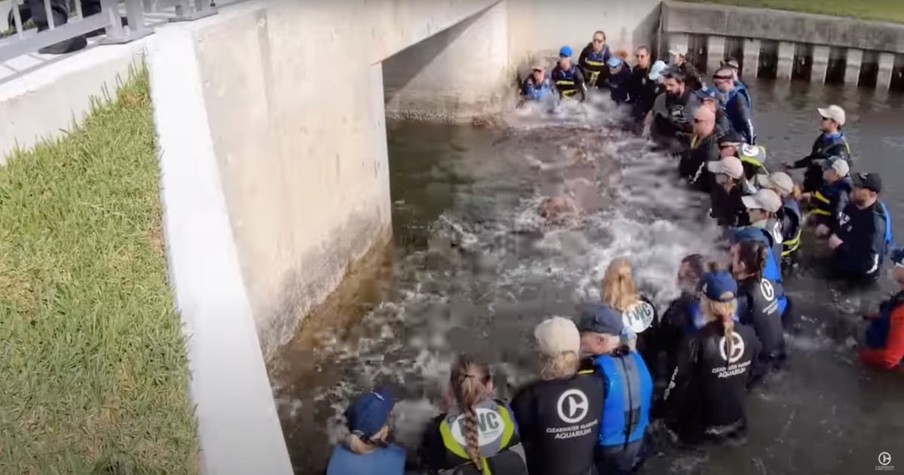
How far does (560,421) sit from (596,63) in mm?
11433

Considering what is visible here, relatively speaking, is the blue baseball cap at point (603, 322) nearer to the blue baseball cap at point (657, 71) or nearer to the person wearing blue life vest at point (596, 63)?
the blue baseball cap at point (657, 71)

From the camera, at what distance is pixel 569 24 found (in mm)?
16578

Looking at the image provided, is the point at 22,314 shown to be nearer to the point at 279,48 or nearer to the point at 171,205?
the point at 171,205

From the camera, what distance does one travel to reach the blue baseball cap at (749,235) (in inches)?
250

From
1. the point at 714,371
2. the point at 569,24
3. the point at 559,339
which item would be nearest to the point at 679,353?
the point at 714,371

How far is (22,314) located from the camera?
→ 3.97 m

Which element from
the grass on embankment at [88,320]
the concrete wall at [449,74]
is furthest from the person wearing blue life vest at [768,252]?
the concrete wall at [449,74]

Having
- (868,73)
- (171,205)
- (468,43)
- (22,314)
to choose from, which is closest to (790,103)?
(868,73)

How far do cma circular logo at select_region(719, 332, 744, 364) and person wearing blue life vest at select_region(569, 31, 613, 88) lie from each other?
33.5 feet

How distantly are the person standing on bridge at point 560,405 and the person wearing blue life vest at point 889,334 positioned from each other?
3.42m

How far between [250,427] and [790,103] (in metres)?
13.8

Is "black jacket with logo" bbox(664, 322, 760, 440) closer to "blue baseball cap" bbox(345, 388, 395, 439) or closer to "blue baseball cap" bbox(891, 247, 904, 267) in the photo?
"blue baseball cap" bbox(891, 247, 904, 267)

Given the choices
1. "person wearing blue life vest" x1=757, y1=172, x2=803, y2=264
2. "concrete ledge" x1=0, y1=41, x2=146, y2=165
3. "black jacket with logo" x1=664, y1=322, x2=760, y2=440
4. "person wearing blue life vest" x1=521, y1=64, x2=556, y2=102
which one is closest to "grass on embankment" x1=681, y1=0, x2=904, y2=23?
"person wearing blue life vest" x1=521, y1=64, x2=556, y2=102

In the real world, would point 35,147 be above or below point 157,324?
above
